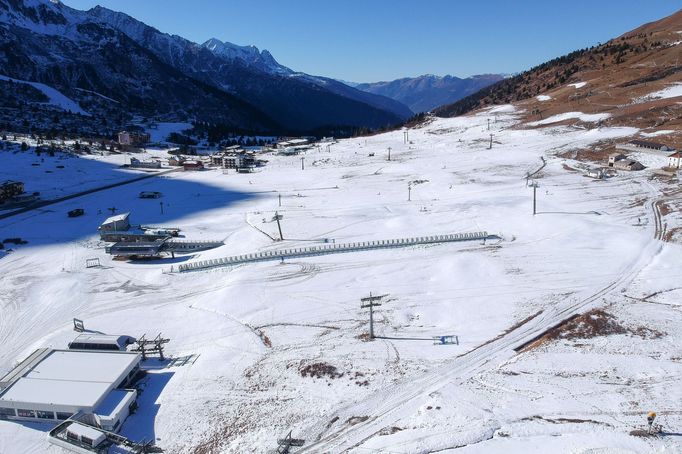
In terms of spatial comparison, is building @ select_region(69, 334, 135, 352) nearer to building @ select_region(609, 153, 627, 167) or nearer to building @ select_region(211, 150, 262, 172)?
building @ select_region(609, 153, 627, 167)

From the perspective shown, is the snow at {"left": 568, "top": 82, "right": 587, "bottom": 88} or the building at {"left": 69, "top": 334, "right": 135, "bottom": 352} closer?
the building at {"left": 69, "top": 334, "right": 135, "bottom": 352}

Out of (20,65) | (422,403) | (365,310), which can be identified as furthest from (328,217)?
(20,65)

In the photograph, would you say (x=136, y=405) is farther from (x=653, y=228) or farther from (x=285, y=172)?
(x=285, y=172)

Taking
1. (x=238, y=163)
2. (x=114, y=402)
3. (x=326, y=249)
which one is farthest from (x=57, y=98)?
(x=114, y=402)

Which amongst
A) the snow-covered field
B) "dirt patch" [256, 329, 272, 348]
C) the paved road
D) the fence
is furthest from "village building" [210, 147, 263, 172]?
"dirt patch" [256, 329, 272, 348]

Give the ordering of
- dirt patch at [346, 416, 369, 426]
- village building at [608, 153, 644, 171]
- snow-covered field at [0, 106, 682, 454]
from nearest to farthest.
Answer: snow-covered field at [0, 106, 682, 454] → dirt patch at [346, 416, 369, 426] → village building at [608, 153, 644, 171]
